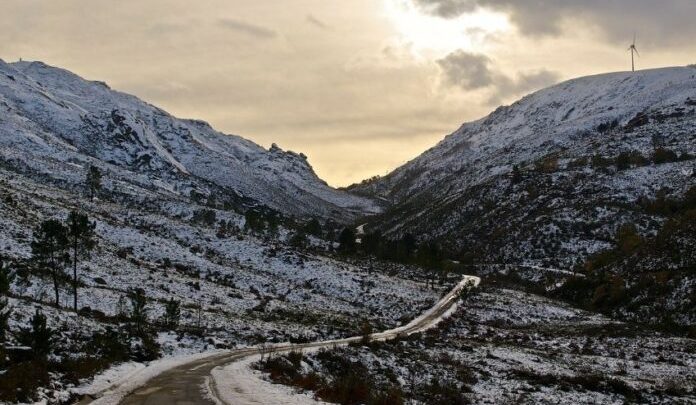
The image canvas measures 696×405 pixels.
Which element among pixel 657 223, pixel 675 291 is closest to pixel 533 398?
pixel 675 291

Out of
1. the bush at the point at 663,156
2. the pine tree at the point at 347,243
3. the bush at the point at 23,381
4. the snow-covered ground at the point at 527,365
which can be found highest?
the bush at the point at 663,156

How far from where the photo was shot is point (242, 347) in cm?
4297

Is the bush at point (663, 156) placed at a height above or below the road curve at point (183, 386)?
above

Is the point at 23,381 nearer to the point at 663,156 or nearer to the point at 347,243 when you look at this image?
the point at 347,243

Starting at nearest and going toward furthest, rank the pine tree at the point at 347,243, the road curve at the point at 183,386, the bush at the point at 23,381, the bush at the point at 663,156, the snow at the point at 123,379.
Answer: the bush at the point at 23,381, the road curve at the point at 183,386, the snow at the point at 123,379, the pine tree at the point at 347,243, the bush at the point at 663,156

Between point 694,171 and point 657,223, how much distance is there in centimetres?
3037

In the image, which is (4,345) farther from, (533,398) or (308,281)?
(308,281)

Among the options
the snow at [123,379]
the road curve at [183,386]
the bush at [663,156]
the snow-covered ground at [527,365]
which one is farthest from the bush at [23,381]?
the bush at [663,156]

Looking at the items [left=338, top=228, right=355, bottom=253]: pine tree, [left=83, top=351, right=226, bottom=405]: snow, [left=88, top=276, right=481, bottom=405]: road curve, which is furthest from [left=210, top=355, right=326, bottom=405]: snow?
[left=338, top=228, right=355, bottom=253]: pine tree

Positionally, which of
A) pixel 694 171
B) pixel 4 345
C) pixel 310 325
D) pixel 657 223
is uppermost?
pixel 694 171

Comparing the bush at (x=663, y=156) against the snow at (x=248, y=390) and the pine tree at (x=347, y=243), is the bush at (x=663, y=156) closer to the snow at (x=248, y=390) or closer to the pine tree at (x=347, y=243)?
the pine tree at (x=347, y=243)

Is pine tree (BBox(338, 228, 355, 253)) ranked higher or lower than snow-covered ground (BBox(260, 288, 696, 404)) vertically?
higher

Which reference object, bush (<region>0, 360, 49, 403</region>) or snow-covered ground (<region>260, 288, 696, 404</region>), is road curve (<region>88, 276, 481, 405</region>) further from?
snow-covered ground (<region>260, 288, 696, 404</region>)

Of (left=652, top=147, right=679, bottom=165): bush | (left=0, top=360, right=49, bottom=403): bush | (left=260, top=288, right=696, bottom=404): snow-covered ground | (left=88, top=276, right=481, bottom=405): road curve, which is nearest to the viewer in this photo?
(left=0, top=360, right=49, bottom=403): bush
